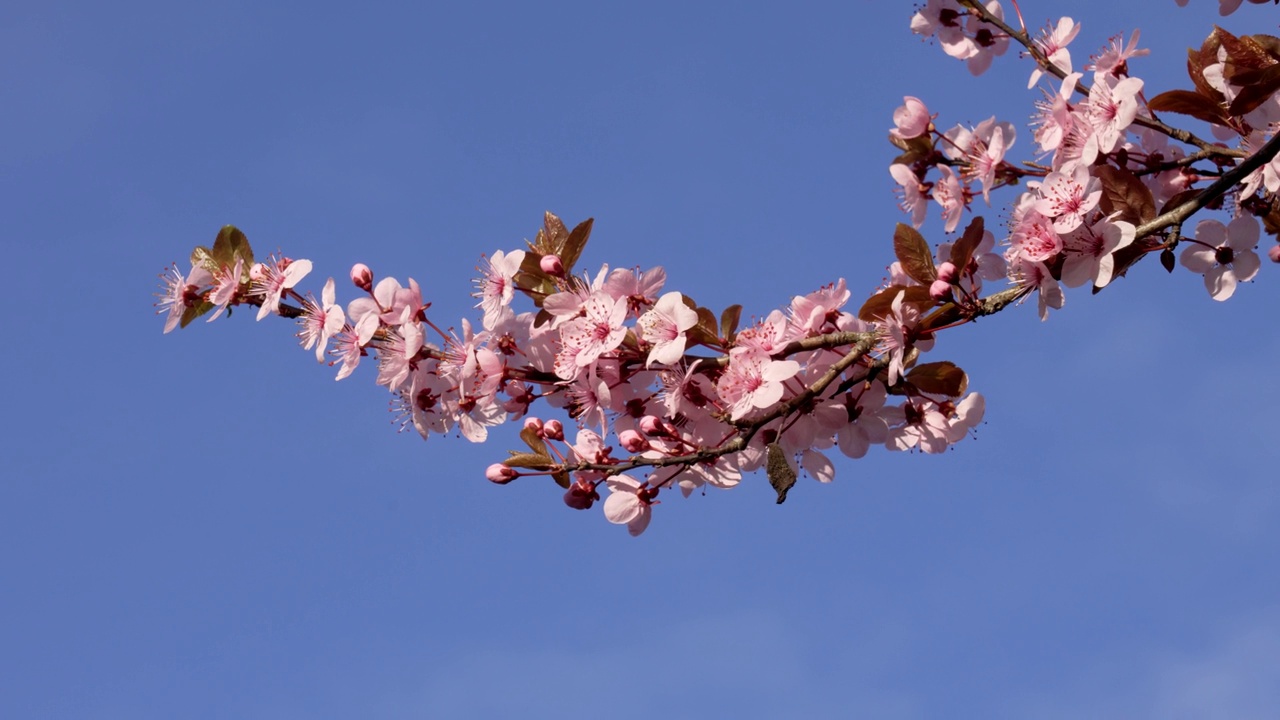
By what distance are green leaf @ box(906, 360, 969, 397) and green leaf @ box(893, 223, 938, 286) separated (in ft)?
0.82

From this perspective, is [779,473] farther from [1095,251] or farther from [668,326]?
[1095,251]

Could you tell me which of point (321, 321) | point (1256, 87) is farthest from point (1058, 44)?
point (321, 321)

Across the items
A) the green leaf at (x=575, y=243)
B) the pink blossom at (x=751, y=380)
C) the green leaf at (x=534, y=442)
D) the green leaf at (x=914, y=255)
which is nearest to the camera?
the pink blossom at (x=751, y=380)

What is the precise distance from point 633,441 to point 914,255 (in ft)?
3.21

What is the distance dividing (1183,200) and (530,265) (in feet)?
6.36

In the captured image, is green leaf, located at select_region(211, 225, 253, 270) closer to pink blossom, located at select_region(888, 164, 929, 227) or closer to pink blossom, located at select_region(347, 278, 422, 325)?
pink blossom, located at select_region(347, 278, 422, 325)

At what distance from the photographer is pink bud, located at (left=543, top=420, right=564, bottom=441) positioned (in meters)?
3.52

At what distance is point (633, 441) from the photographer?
10.8 feet

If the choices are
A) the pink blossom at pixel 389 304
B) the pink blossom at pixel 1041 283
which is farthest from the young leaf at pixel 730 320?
the pink blossom at pixel 389 304

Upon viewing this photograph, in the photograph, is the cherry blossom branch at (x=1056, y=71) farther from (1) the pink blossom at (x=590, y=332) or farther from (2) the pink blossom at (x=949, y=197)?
(1) the pink blossom at (x=590, y=332)

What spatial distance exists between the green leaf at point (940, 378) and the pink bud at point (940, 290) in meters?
0.24

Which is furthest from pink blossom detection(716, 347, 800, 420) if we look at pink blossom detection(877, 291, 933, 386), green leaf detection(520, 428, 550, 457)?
green leaf detection(520, 428, 550, 457)

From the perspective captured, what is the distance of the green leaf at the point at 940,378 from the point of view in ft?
11.1

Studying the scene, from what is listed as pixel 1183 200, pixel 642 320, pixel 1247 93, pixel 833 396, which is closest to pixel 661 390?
pixel 642 320
